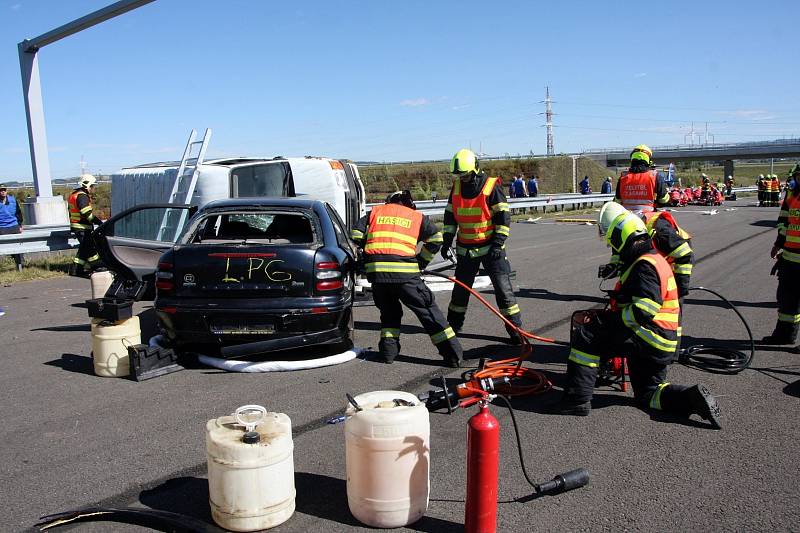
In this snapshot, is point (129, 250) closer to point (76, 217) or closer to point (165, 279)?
point (165, 279)

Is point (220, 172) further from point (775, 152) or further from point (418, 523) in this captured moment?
point (775, 152)

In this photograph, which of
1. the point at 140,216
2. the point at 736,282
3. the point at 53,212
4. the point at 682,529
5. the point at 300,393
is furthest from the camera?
the point at 53,212

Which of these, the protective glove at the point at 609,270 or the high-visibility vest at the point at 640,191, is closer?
the protective glove at the point at 609,270

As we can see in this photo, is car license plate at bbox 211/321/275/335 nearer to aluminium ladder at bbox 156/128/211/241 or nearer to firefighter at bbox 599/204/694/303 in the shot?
firefighter at bbox 599/204/694/303

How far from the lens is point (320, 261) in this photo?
6.18 meters

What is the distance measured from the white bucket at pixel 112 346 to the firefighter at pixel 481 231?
326cm

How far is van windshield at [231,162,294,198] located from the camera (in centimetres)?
1169

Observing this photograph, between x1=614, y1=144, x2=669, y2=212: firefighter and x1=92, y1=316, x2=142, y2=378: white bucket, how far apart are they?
5945 mm

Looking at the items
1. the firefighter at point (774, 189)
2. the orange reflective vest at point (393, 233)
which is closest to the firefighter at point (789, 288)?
the orange reflective vest at point (393, 233)

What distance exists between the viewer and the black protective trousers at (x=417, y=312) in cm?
622

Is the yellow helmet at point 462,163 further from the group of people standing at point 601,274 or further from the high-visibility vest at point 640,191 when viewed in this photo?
the high-visibility vest at point 640,191

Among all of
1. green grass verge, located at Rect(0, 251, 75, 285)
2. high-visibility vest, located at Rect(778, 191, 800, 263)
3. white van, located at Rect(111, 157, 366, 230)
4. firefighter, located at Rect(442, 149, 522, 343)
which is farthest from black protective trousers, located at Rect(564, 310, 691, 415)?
green grass verge, located at Rect(0, 251, 75, 285)

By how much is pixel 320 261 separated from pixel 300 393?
121 cm

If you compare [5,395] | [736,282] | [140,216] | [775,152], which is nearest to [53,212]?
[140,216]
